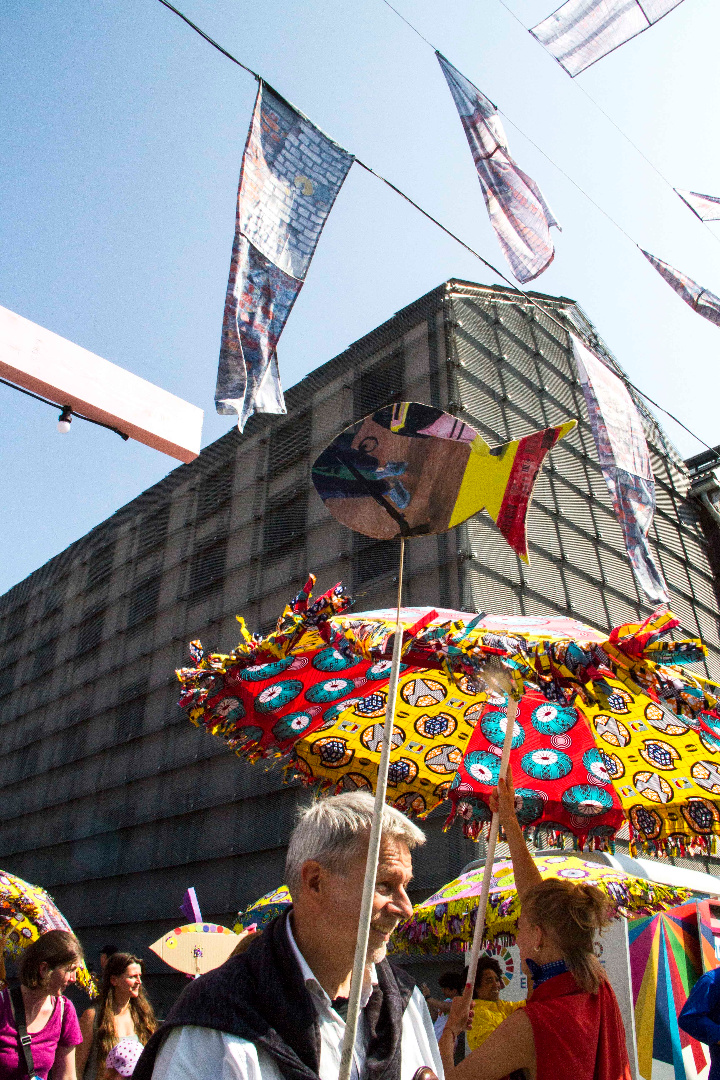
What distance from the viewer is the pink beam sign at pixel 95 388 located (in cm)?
320

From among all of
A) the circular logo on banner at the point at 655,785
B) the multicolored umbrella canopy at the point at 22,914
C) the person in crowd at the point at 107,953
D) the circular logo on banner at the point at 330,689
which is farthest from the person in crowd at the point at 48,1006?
the circular logo on banner at the point at 655,785

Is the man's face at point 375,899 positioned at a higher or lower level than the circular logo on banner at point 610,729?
lower

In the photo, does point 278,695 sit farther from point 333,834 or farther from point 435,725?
point 333,834

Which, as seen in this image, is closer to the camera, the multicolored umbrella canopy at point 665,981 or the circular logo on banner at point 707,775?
the multicolored umbrella canopy at point 665,981

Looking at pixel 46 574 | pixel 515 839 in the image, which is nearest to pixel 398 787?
pixel 515 839

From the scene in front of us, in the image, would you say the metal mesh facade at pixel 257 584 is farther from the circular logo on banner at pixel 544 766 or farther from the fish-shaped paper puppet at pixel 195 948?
the circular logo on banner at pixel 544 766

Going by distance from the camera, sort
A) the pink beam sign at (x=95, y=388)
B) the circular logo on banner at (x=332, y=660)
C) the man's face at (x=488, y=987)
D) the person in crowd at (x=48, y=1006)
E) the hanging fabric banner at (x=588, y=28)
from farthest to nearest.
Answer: the hanging fabric banner at (x=588, y=28)
the man's face at (x=488, y=987)
the pink beam sign at (x=95, y=388)
the circular logo on banner at (x=332, y=660)
the person in crowd at (x=48, y=1006)

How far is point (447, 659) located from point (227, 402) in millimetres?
2092

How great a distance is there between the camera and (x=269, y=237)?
15.0 feet

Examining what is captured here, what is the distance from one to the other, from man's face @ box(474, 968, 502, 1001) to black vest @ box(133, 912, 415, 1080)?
320 cm

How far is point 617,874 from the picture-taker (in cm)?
469

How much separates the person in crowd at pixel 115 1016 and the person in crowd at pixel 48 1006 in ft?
1.13

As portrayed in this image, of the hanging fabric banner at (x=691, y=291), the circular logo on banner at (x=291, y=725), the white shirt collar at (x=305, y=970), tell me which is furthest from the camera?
the hanging fabric banner at (x=691, y=291)

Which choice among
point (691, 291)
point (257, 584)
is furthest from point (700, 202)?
point (257, 584)
